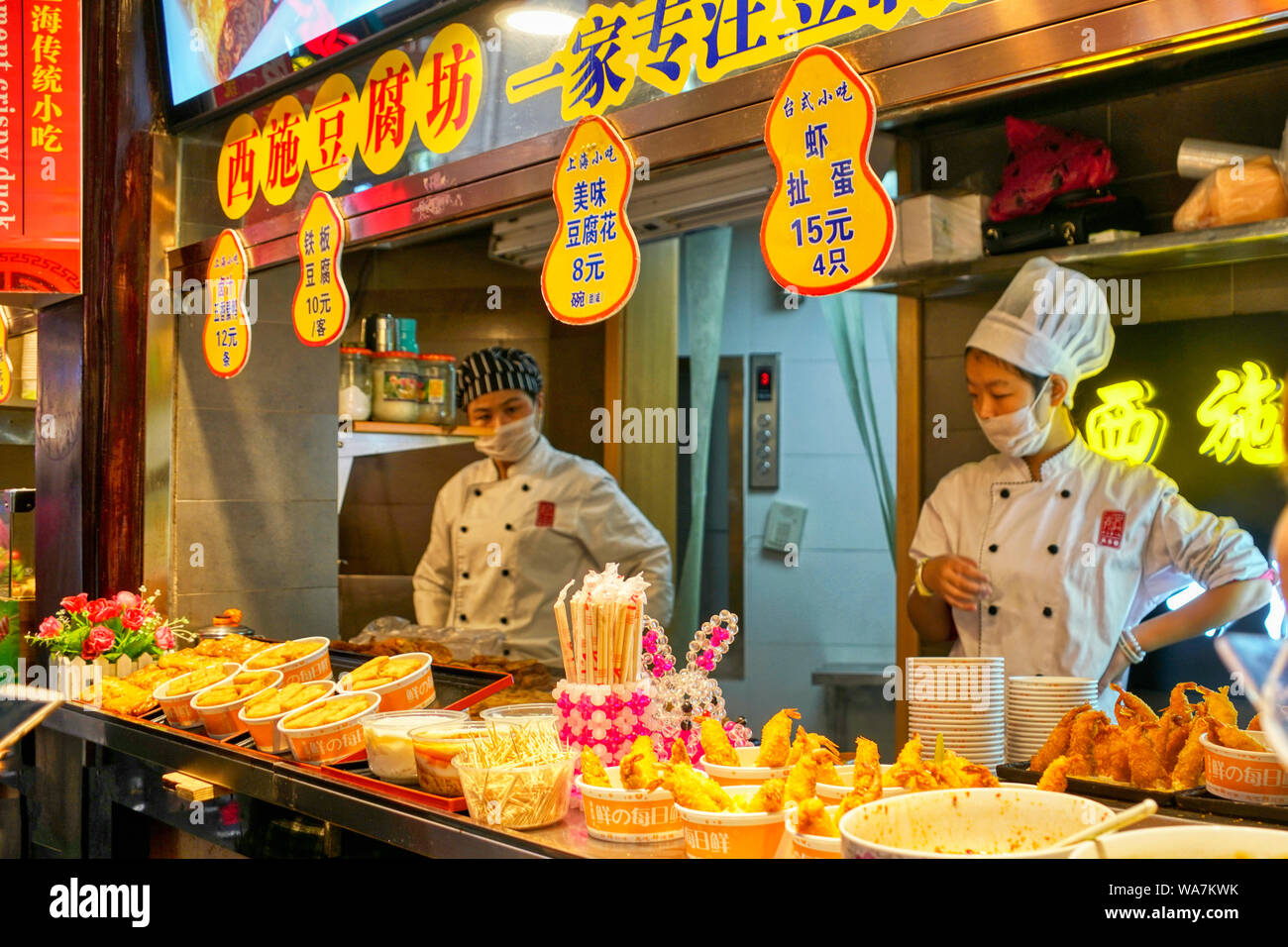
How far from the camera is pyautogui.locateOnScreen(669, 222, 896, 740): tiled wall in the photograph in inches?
239

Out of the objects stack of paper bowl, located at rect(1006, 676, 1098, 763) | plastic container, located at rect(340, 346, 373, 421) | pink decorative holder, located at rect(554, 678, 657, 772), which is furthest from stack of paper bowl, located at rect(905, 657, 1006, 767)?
plastic container, located at rect(340, 346, 373, 421)

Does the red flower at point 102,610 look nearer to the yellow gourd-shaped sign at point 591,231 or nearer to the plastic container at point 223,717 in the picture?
the plastic container at point 223,717

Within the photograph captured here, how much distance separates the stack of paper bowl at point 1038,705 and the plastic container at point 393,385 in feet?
11.3

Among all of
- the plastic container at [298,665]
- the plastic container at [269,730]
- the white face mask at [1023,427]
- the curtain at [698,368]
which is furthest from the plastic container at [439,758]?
the curtain at [698,368]

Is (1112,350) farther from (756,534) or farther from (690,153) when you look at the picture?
(756,534)

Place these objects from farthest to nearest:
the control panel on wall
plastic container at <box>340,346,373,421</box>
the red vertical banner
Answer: the control panel on wall
plastic container at <box>340,346,373,421</box>
the red vertical banner

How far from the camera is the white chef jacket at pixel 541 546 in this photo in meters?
4.74

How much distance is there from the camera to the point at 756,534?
20.4ft

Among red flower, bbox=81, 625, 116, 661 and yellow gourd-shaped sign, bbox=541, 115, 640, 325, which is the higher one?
yellow gourd-shaped sign, bbox=541, 115, 640, 325

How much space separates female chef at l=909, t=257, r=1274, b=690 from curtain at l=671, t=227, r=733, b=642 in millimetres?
2444

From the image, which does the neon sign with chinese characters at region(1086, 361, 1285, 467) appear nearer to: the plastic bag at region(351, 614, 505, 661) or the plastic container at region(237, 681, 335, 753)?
the plastic bag at region(351, 614, 505, 661)

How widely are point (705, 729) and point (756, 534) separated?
429 cm

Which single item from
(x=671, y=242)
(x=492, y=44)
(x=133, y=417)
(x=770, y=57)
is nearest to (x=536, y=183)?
(x=492, y=44)

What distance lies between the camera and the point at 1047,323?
3.37 metres
